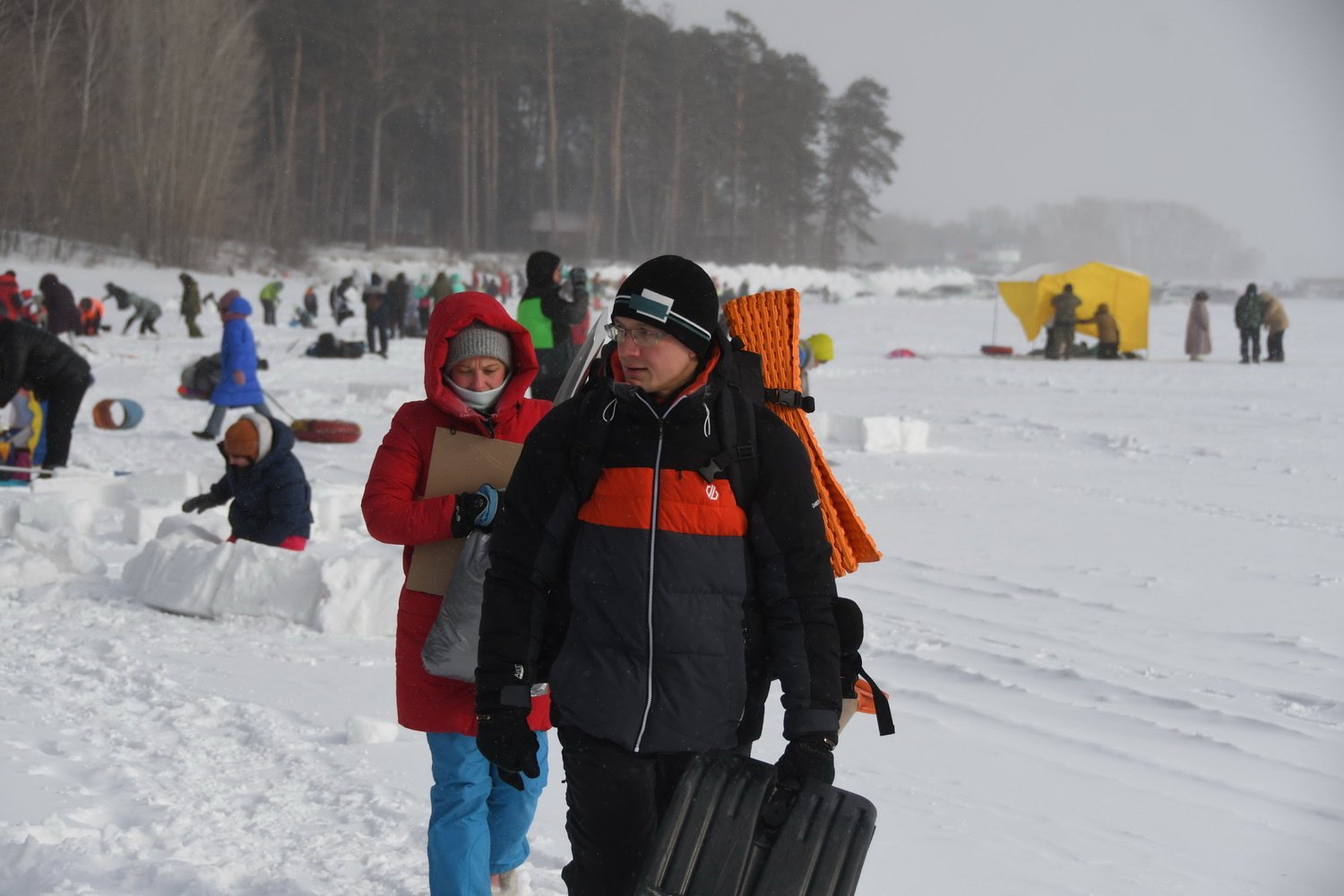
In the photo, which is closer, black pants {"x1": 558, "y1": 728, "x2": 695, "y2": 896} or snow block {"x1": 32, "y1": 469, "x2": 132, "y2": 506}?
black pants {"x1": 558, "y1": 728, "x2": 695, "y2": 896}

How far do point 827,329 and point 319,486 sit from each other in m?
24.4

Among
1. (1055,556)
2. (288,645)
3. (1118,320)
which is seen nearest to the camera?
(288,645)

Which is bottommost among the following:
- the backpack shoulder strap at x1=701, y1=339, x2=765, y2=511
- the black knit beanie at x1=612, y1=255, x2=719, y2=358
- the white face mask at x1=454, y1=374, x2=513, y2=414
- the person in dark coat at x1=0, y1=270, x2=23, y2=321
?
the backpack shoulder strap at x1=701, y1=339, x2=765, y2=511

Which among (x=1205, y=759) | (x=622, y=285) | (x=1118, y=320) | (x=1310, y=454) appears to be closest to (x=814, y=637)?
(x=622, y=285)

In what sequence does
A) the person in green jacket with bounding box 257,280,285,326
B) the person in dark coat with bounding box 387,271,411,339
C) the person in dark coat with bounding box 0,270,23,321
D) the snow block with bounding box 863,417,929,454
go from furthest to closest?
the person in green jacket with bounding box 257,280,285,326 < the person in dark coat with bounding box 387,271,411,339 < the person in dark coat with bounding box 0,270,23,321 < the snow block with bounding box 863,417,929,454

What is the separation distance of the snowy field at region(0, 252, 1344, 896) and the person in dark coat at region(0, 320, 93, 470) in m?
0.72

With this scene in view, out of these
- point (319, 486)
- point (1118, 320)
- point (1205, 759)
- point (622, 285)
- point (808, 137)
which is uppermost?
point (808, 137)

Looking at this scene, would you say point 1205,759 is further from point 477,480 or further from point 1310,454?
point 1310,454

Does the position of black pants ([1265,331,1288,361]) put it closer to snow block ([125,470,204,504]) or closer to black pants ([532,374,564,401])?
black pants ([532,374,564,401])

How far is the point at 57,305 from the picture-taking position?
18.7m

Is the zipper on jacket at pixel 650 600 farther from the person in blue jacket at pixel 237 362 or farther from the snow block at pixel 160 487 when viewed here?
the person in blue jacket at pixel 237 362

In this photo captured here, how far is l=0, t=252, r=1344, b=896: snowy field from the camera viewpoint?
10.8 feet

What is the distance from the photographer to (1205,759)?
409cm

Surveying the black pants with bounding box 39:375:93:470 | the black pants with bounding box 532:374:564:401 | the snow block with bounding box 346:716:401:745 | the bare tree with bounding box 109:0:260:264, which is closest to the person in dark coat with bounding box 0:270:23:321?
the black pants with bounding box 39:375:93:470
